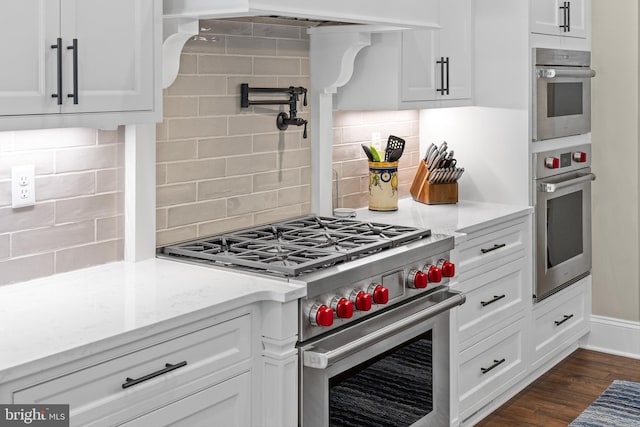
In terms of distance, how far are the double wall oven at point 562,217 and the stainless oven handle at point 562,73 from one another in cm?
37

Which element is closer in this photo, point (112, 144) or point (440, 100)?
point (112, 144)

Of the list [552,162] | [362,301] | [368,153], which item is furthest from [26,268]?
[552,162]

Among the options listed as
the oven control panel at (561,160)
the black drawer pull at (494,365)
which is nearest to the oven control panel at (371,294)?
the black drawer pull at (494,365)

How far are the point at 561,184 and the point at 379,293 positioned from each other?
182 cm

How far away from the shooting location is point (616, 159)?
456 centimetres

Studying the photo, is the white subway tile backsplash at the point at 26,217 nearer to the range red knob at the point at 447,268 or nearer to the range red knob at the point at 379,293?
the range red knob at the point at 379,293

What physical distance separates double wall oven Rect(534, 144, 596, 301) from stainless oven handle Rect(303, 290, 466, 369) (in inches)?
45.4

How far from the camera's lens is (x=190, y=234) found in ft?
9.52

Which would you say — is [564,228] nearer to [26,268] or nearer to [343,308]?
[343,308]

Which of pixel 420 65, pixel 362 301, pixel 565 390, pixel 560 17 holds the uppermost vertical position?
pixel 560 17

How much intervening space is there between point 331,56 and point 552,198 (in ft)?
4.83

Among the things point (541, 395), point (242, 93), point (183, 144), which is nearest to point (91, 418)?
point (183, 144)

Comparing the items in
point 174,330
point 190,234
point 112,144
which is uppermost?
point 112,144

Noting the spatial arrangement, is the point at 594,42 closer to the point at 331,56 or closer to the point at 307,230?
the point at 331,56
